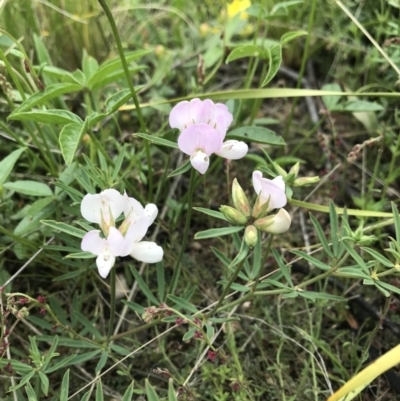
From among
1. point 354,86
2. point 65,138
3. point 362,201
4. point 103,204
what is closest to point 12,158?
point 65,138

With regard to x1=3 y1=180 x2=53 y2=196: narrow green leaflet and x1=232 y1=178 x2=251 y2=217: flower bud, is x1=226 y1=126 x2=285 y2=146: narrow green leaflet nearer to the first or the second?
x1=232 y1=178 x2=251 y2=217: flower bud

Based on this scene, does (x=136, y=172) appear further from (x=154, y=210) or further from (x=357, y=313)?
(x=357, y=313)

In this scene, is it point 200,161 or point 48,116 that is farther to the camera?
point 48,116

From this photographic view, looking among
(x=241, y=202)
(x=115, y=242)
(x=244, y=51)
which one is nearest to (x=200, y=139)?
(x=241, y=202)

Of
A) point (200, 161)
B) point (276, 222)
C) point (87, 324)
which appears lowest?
point (87, 324)

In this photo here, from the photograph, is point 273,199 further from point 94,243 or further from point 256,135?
point 256,135
